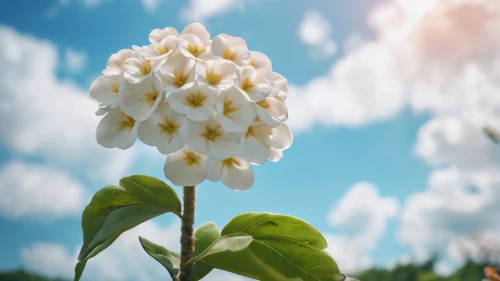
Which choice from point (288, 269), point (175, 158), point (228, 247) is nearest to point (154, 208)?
point (175, 158)

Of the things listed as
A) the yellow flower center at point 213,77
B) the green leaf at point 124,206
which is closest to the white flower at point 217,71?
the yellow flower center at point 213,77

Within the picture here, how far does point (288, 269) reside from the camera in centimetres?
197

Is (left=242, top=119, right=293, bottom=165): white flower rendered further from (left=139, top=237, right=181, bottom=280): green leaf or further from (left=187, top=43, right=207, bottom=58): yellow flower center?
(left=139, top=237, right=181, bottom=280): green leaf

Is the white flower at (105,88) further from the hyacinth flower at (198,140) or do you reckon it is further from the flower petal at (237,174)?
the flower petal at (237,174)

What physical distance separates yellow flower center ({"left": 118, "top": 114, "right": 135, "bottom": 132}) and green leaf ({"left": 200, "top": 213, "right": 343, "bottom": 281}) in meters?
0.53

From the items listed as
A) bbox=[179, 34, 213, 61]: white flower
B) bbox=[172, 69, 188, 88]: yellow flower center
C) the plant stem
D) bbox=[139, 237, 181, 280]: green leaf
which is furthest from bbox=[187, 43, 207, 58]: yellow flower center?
bbox=[139, 237, 181, 280]: green leaf

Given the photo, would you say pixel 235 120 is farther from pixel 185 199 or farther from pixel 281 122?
pixel 185 199

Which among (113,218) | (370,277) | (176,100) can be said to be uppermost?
(370,277)

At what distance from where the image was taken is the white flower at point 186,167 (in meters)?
1.80

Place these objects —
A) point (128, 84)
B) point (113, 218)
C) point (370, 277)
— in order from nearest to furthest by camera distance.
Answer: point (128, 84), point (113, 218), point (370, 277)

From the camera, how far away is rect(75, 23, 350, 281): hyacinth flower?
1.72 m

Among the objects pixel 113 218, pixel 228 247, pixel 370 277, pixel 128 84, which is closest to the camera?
pixel 228 247

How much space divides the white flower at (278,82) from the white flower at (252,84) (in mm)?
64

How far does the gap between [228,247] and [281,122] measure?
48 centimetres
